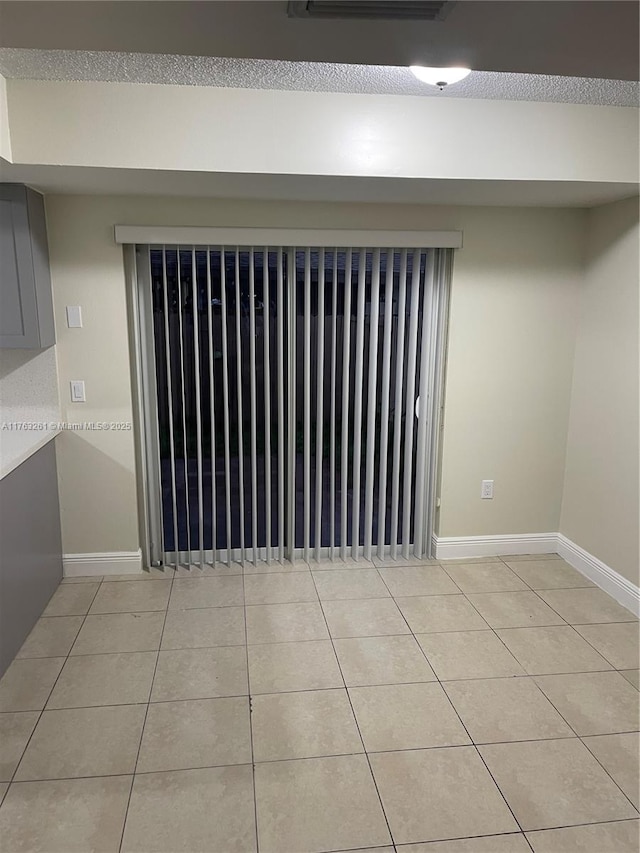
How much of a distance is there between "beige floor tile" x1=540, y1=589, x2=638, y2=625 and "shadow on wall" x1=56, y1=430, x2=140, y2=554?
2.34 m

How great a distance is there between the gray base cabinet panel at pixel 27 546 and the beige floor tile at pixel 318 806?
132 cm

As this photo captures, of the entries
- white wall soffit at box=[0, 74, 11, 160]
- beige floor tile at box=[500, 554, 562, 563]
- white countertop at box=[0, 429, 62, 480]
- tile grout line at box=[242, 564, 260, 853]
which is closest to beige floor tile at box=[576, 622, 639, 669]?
beige floor tile at box=[500, 554, 562, 563]

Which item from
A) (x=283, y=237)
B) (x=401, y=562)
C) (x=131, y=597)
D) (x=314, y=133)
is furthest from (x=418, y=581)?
(x=314, y=133)

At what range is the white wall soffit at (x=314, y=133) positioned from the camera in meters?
2.37

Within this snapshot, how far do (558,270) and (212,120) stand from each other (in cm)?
211

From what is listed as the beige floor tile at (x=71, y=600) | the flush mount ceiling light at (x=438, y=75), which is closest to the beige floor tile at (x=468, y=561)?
the beige floor tile at (x=71, y=600)

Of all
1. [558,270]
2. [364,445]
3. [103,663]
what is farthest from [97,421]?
[558,270]

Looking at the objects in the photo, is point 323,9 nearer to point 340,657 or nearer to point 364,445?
point 340,657

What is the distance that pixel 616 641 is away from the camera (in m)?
2.88

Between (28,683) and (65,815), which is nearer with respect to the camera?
(65,815)

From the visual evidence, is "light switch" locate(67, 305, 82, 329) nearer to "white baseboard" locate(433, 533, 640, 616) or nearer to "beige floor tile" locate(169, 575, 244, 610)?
"beige floor tile" locate(169, 575, 244, 610)

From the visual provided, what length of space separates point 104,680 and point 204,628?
54 centimetres


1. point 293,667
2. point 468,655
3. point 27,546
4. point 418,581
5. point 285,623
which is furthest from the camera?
point 418,581

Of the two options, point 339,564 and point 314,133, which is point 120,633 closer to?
point 339,564
